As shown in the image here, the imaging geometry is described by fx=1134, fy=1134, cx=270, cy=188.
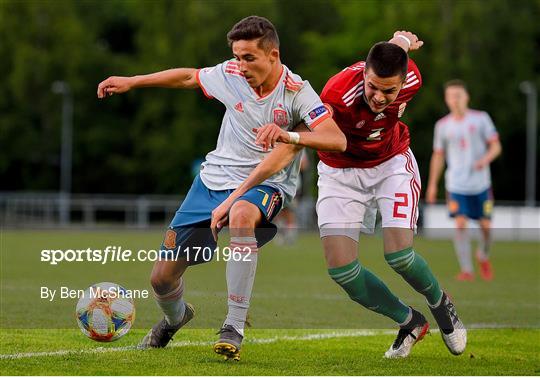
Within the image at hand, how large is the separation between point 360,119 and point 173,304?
178 cm

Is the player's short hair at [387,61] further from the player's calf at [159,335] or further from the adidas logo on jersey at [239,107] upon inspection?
the player's calf at [159,335]

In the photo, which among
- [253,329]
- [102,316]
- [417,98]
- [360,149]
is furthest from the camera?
[417,98]

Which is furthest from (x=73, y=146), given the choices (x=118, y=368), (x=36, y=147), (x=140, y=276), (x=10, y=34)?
(x=118, y=368)

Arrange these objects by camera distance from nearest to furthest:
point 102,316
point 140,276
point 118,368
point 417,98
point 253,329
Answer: point 118,368 < point 102,316 < point 253,329 < point 140,276 < point 417,98

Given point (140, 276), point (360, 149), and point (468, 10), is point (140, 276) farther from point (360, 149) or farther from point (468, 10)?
point (468, 10)

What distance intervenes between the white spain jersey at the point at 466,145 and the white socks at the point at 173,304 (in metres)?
8.30

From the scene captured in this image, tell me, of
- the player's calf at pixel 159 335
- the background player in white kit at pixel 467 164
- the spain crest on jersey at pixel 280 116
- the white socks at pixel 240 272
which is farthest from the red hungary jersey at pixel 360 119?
the background player in white kit at pixel 467 164

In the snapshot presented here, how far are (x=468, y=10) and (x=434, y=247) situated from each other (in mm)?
30721

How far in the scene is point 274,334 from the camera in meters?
8.73

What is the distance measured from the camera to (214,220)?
703 centimetres

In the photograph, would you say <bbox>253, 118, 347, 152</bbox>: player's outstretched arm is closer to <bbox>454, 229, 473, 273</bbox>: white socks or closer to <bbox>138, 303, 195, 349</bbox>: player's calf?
<bbox>138, 303, 195, 349</bbox>: player's calf

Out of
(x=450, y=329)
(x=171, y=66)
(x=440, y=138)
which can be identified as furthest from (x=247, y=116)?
(x=171, y=66)

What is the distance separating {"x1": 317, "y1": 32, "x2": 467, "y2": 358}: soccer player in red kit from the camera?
7.59 m

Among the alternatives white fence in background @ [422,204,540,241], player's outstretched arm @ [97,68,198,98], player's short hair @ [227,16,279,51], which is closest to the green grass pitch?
player's outstretched arm @ [97,68,198,98]
